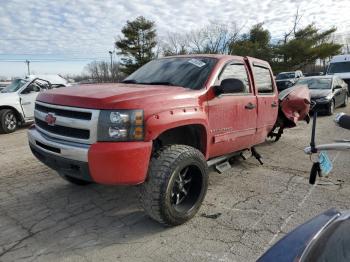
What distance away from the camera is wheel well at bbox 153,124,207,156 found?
431 cm

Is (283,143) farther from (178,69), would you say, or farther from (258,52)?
(258,52)

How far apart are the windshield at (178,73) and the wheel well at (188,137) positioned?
517 mm

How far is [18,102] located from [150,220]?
8.59 m

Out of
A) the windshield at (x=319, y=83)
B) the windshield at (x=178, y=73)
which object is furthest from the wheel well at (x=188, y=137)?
the windshield at (x=319, y=83)

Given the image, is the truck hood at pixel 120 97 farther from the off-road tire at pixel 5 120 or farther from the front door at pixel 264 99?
the off-road tire at pixel 5 120

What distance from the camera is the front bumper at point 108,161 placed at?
337 centimetres

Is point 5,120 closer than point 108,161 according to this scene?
No

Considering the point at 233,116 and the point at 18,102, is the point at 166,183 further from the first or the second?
the point at 18,102

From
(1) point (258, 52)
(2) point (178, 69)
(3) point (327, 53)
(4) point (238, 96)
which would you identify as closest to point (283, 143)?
(4) point (238, 96)

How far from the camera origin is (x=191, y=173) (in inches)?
165

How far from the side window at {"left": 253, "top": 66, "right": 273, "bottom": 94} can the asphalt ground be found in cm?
133

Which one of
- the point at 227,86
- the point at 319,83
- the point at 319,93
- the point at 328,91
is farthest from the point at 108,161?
the point at 319,83

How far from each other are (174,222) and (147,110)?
4.02ft

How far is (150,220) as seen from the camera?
4141 millimetres
